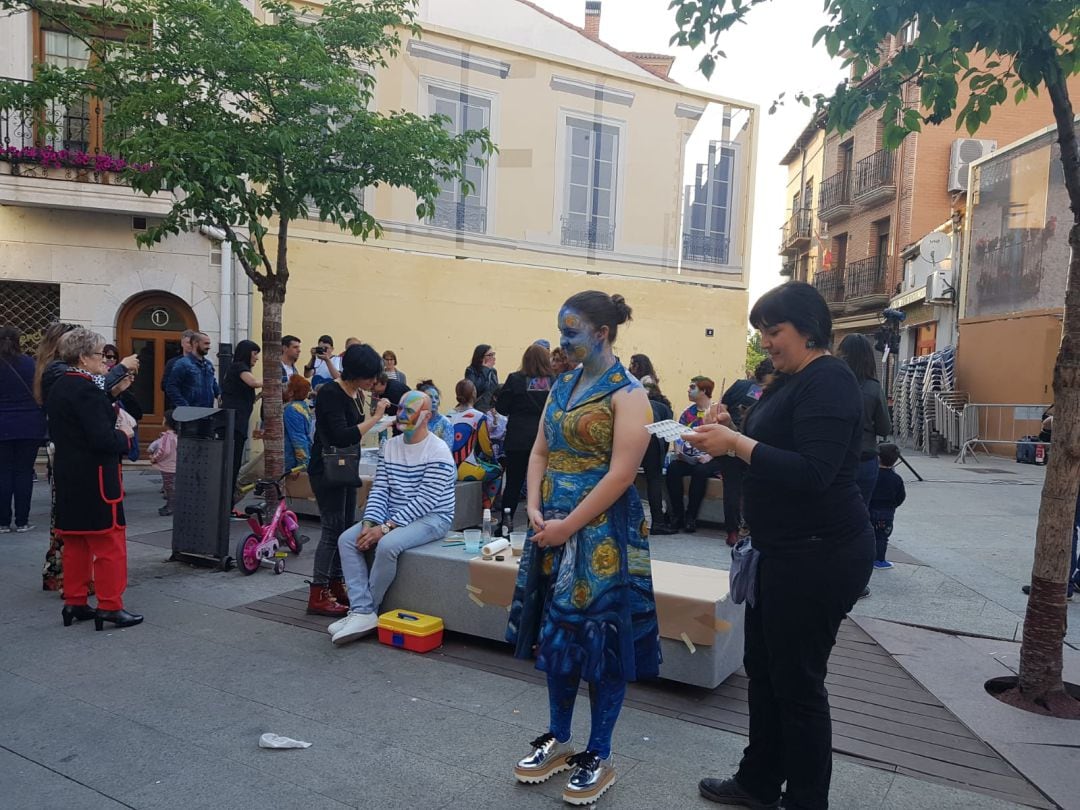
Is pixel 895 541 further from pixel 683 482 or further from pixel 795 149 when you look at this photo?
pixel 795 149

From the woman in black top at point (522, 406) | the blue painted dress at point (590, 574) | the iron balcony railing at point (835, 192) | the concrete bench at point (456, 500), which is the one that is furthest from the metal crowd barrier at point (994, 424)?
the blue painted dress at point (590, 574)

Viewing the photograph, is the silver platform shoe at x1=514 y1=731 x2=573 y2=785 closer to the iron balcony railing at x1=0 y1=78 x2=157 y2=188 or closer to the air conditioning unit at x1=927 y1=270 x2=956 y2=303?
the iron balcony railing at x1=0 y1=78 x2=157 y2=188

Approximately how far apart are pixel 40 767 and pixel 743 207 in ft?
55.7

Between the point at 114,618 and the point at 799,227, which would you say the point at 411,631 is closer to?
the point at 114,618

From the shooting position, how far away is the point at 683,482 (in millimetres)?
8188

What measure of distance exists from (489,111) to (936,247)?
12.9m

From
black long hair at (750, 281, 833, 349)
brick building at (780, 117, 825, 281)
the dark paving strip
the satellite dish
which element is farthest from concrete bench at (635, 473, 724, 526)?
brick building at (780, 117, 825, 281)

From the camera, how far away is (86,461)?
4535 millimetres

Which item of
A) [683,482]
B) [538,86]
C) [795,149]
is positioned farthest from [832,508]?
[795,149]

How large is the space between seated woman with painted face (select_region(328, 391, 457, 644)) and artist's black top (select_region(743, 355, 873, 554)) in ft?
8.63

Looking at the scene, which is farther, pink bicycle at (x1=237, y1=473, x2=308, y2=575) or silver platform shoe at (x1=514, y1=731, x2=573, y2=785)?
pink bicycle at (x1=237, y1=473, x2=308, y2=575)

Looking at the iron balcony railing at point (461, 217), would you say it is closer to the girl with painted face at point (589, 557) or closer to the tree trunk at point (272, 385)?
the tree trunk at point (272, 385)

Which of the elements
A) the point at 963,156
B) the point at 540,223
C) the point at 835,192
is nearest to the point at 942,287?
the point at 963,156

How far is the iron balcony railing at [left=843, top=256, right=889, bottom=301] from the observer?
27062 millimetres
